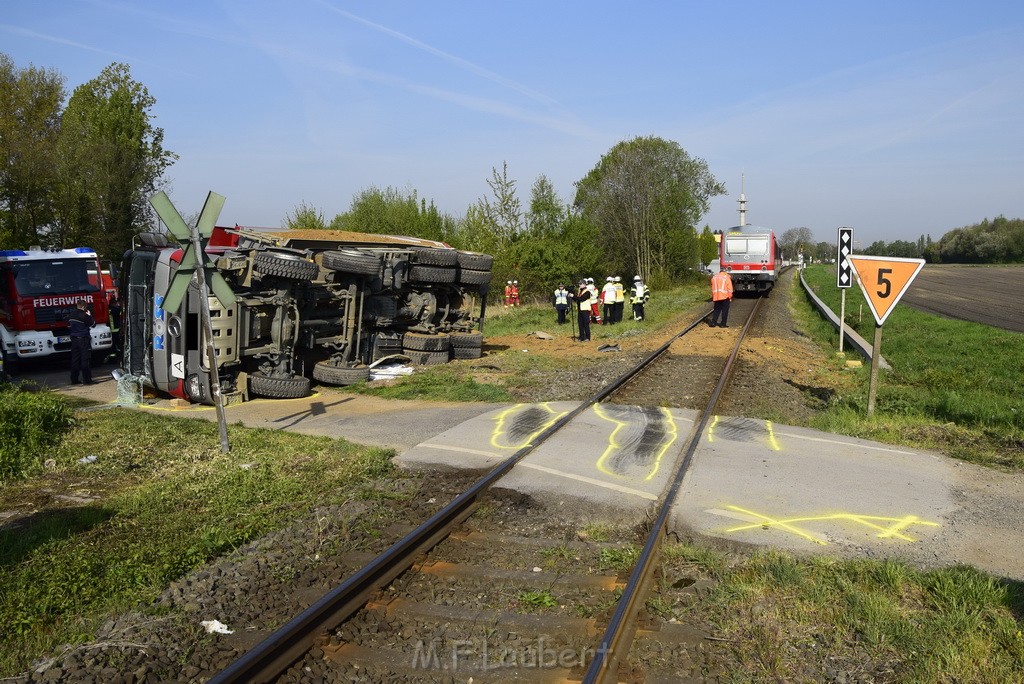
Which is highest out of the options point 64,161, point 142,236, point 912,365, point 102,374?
point 64,161

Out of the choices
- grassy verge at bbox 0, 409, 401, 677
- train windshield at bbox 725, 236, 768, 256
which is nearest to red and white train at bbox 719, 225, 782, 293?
train windshield at bbox 725, 236, 768, 256

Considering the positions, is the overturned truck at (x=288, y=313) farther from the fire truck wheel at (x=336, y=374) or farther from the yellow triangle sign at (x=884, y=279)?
the yellow triangle sign at (x=884, y=279)

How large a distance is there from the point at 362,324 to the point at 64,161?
22863 mm

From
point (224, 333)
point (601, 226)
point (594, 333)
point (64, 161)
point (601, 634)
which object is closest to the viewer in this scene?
point (601, 634)

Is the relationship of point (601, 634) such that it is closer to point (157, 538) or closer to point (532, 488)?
point (532, 488)

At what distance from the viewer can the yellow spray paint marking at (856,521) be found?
20.0ft

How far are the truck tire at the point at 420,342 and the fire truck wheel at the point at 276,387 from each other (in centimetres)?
347

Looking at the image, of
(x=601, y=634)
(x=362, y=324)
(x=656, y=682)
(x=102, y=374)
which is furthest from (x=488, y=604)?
(x=102, y=374)

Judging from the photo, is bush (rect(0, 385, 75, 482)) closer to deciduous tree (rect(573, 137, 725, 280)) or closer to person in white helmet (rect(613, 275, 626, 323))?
person in white helmet (rect(613, 275, 626, 323))

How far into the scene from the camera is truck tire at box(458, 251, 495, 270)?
16.3m

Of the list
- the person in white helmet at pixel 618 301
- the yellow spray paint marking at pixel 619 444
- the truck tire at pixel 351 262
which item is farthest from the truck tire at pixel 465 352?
the person in white helmet at pixel 618 301

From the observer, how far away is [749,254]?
35750 mm

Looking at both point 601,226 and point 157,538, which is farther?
point 601,226

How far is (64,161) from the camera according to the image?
30.8 meters
